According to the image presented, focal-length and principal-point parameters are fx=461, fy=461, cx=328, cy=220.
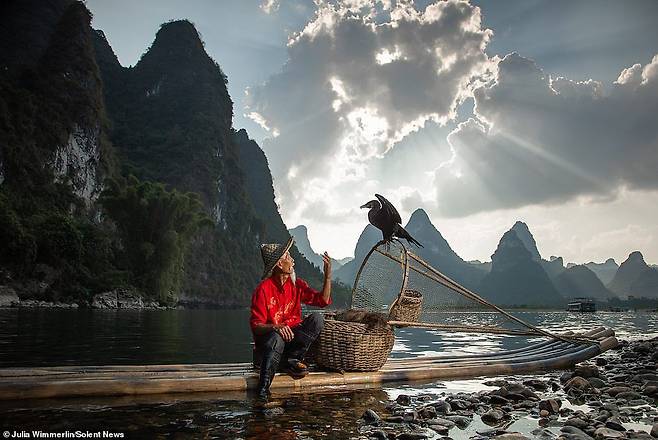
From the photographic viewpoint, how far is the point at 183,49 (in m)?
123

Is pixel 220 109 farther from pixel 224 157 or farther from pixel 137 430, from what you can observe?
pixel 137 430

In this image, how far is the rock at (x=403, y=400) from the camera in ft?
16.7

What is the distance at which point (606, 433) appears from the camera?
379 centimetres

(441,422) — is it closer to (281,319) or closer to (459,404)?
(459,404)

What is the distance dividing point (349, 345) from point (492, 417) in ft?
5.95

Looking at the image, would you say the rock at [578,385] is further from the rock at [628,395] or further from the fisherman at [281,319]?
the fisherman at [281,319]

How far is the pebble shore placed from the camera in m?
3.91

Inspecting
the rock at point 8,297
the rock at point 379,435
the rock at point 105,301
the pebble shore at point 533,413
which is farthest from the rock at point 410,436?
the rock at point 105,301

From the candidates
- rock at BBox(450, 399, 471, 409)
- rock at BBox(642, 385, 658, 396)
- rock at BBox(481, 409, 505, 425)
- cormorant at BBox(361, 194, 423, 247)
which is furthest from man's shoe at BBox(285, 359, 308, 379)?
rock at BBox(642, 385, 658, 396)

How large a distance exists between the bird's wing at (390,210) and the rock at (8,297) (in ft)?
118

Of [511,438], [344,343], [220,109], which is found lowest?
[511,438]

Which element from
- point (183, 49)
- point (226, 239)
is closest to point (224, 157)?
point (226, 239)

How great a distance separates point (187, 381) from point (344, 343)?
186cm

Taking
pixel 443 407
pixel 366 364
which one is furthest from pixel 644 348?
pixel 443 407
